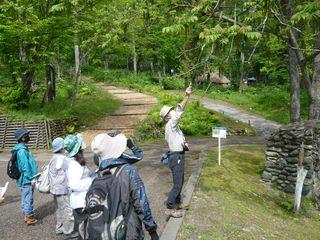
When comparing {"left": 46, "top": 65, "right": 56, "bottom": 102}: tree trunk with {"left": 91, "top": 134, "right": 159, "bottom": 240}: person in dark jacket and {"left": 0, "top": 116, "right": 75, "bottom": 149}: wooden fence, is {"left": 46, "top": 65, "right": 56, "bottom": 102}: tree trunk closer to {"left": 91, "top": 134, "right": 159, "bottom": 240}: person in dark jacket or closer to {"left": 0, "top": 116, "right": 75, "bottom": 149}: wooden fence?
{"left": 0, "top": 116, "right": 75, "bottom": 149}: wooden fence

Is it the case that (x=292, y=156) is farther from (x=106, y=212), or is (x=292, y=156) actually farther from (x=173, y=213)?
(x=106, y=212)

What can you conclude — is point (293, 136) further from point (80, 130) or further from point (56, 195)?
point (80, 130)

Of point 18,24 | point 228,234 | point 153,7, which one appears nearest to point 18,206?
point 228,234

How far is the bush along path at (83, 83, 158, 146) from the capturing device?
18031 millimetres

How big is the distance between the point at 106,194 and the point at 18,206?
5.61 meters

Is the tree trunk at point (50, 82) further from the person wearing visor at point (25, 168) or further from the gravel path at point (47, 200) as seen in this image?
the person wearing visor at point (25, 168)

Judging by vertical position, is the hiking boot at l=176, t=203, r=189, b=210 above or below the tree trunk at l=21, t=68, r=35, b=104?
below

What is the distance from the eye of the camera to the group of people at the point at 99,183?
325cm

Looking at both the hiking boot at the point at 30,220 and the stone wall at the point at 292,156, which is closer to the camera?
the hiking boot at the point at 30,220

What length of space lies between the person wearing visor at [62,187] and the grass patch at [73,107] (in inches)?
425

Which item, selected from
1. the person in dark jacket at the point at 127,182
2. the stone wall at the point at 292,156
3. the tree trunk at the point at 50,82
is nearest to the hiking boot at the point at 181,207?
the person in dark jacket at the point at 127,182

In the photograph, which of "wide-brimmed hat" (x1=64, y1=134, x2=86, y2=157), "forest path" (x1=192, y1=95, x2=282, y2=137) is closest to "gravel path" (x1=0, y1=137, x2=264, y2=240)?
"wide-brimmed hat" (x1=64, y1=134, x2=86, y2=157)

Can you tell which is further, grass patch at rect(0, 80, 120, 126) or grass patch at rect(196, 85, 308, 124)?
grass patch at rect(196, 85, 308, 124)

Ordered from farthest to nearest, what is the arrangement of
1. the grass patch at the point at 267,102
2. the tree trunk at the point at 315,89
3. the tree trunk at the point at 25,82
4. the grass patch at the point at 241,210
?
the grass patch at the point at 267,102 < the tree trunk at the point at 25,82 < the tree trunk at the point at 315,89 < the grass patch at the point at 241,210
